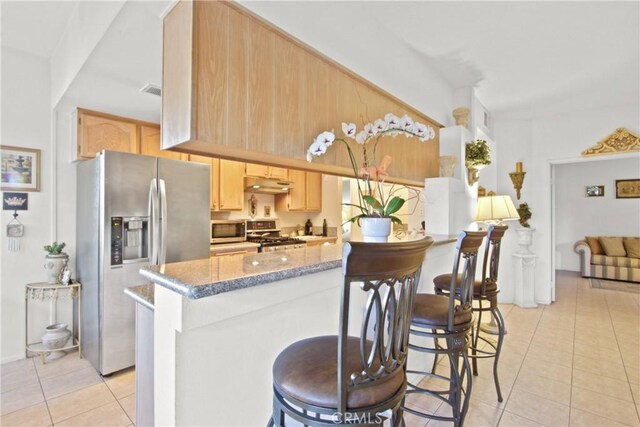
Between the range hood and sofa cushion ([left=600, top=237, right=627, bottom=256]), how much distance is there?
6162mm

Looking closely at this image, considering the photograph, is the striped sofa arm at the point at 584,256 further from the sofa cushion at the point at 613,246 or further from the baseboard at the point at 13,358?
the baseboard at the point at 13,358

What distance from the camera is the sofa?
566 centimetres

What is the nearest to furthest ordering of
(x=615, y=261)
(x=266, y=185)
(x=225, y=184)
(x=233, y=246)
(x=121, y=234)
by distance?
(x=121, y=234) < (x=233, y=246) < (x=225, y=184) < (x=266, y=185) < (x=615, y=261)

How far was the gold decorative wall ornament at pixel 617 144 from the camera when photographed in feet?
13.4

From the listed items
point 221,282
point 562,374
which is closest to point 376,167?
point 221,282

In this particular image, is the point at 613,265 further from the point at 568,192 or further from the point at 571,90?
the point at 571,90

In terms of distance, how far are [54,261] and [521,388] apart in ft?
13.1

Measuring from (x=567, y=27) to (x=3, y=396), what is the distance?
508cm

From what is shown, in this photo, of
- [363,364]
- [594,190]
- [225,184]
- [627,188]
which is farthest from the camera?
[594,190]

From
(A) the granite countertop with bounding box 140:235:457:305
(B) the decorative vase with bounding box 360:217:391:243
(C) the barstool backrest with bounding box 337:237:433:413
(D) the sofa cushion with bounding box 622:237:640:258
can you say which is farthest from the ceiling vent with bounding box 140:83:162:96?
(D) the sofa cushion with bounding box 622:237:640:258

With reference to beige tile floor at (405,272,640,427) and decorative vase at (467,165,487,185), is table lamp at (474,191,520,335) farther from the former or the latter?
beige tile floor at (405,272,640,427)

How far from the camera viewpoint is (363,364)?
90cm

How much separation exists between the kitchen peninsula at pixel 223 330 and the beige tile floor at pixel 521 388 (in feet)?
3.83

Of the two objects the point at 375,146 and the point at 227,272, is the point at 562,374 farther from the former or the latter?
the point at 227,272
